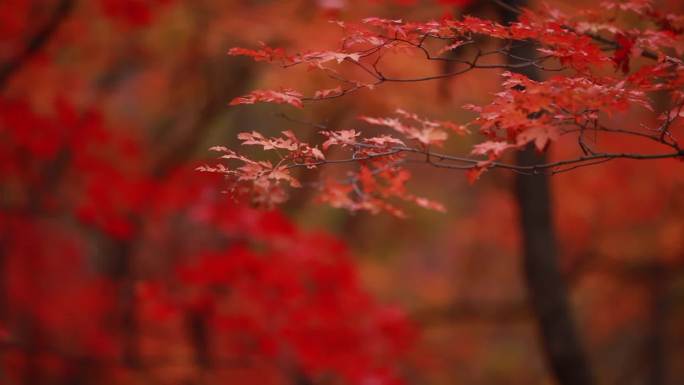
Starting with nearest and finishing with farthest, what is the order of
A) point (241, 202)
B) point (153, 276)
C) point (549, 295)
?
point (241, 202) < point (549, 295) < point (153, 276)

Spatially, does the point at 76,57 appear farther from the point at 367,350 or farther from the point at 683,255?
the point at 683,255

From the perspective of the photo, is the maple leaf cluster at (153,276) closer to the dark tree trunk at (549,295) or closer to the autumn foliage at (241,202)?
the autumn foliage at (241,202)

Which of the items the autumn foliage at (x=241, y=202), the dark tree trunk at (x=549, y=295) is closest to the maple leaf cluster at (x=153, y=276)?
the autumn foliage at (x=241, y=202)

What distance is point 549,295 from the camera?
5367mm

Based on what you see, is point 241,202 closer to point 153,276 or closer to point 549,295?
point 549,295

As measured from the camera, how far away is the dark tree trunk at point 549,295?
17.1ft

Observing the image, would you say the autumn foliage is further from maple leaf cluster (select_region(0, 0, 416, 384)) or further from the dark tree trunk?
the dark tree trunk

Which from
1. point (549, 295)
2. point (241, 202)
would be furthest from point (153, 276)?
point (549, 295)

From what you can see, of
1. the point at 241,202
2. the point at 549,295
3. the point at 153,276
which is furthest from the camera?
the point at 153,276

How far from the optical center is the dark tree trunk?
520 cm

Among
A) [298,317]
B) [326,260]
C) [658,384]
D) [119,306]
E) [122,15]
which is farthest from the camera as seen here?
[658,384]

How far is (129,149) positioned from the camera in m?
8.48

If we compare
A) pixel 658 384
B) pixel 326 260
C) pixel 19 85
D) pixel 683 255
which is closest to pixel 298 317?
pixel 326 260

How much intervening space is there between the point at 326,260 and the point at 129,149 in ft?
9.60
